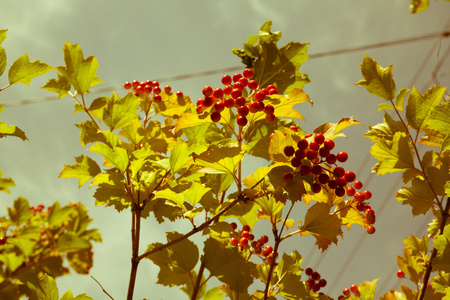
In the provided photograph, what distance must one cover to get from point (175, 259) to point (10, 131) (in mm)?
853

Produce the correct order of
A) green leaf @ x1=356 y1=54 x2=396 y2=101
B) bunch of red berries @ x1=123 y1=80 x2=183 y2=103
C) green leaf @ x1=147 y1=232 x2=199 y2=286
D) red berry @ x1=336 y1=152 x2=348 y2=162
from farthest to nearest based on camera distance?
1. bunch of red berries @ x1=123 y1=80 x2=183 y2=103
2. green leaf @ x1=356 y1=54 x2=396 y2=101
3. green leaf @ x1=147 y1=232 x2=199 y2=286
4. red berry @ x1=336 y1=152 x2=348 y2=162

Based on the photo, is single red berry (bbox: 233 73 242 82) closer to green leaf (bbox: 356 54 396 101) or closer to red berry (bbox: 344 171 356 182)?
green leaf (bbox: 356 54 396 101)

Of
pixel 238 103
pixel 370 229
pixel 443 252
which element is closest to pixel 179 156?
pixel 238 103

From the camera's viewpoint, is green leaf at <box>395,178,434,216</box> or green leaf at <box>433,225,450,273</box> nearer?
green leaf at <box>433,225,450,273</box>

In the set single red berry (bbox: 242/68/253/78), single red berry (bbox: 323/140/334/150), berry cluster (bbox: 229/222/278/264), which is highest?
single red berry (bbox: 242/68/253/78)

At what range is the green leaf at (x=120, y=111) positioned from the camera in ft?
5.11

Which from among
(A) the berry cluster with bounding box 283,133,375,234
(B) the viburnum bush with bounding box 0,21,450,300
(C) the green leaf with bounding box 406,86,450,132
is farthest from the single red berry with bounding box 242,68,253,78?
(C) the green leaf with bounding box 406,86,450,132

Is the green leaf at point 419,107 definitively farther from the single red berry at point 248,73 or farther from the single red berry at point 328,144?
the single red berry at point 248,73

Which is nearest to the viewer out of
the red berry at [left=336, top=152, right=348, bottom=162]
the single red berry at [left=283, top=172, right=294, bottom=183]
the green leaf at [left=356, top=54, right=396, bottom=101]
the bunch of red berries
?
the single red berry at [left=283, top=172, right=294, bottom=183]

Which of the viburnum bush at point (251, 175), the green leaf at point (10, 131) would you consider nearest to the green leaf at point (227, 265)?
the viburnum bush at point (251, 175)

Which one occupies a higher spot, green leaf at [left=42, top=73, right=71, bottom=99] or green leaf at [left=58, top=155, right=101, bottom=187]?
green leaf at [left=42, top=73, right=71, bottom=99]

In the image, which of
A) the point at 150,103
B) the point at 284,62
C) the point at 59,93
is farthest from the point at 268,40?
the point at 59,93

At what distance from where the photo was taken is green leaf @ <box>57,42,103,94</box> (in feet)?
5.17

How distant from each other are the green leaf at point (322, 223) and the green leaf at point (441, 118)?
0.52 metres
